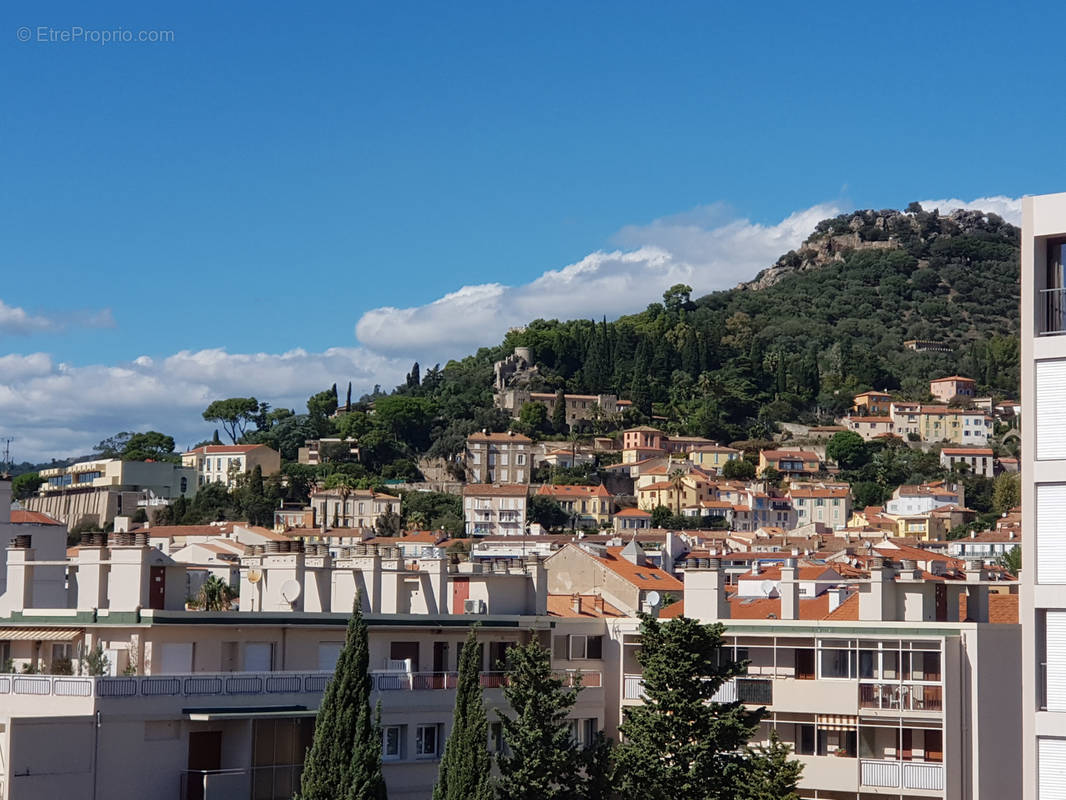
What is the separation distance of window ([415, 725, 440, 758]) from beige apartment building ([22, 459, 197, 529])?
134954mm

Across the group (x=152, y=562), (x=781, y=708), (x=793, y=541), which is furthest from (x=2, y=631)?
(x=793, y=541)

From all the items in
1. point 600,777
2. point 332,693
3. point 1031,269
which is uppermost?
point 1031,269

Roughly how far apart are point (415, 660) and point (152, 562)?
5541mm

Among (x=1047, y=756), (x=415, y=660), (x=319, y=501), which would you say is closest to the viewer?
(x=1047, y=756)

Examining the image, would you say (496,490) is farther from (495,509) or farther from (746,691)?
(746,691)

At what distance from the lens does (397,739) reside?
30672 mm

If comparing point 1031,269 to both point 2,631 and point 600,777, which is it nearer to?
point 600,777

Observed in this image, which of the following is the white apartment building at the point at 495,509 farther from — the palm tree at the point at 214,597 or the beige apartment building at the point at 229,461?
the palm tree at the point at 214,597

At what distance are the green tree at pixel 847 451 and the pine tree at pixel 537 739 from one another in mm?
166413

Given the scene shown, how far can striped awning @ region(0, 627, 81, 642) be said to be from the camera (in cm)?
2941

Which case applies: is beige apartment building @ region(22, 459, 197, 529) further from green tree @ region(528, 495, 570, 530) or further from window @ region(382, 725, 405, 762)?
window @ region(382, 725, 405, 762)

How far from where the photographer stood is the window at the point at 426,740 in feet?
102

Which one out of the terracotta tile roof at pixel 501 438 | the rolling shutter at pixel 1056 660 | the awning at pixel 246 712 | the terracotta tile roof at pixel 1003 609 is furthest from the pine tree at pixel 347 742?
the terracotta tile roof at pixel 501 438

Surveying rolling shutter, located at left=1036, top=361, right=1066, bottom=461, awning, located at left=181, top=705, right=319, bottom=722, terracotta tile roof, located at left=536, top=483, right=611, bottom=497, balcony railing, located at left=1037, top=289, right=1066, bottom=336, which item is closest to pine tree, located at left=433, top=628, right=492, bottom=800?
awning, located at left=181, top=705, right=319, bottom=722
